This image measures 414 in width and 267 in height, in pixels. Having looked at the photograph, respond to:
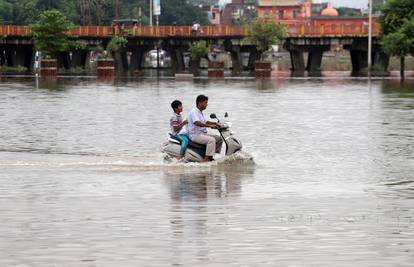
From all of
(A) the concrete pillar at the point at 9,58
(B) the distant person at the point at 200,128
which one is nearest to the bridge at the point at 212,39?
(A) the concrete pillar at the point at 9,58

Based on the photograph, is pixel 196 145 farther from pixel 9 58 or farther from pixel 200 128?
pixel 9 58

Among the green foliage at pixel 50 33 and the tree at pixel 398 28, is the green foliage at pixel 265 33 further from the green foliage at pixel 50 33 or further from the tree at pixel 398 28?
Answer: the green foliage at pixel 50 33

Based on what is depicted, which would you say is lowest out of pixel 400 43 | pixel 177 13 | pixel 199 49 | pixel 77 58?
pixel 77 58

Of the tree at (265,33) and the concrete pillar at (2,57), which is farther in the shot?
the concrete pillar at (2,57)

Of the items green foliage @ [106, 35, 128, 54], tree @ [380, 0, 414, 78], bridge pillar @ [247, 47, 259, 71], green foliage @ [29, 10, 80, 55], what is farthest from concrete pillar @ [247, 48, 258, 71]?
green foliage @ [29, 10, 80, 55]

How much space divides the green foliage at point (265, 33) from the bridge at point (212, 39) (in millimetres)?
2905

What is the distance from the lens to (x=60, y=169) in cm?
2159

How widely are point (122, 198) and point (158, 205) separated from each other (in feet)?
3.09

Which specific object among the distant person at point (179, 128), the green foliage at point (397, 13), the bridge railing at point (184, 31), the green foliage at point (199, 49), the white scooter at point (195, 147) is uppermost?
the green foliage at point (397, 13)

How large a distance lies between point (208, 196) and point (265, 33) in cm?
8319

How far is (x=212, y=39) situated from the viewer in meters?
109

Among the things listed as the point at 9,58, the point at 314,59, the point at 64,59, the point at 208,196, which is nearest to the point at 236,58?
the point at 314,59

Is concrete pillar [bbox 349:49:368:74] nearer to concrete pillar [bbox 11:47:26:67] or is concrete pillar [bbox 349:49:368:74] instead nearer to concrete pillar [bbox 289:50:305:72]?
concrete pillar [bbox 289:50:305:72]

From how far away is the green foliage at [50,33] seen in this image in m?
99.2
